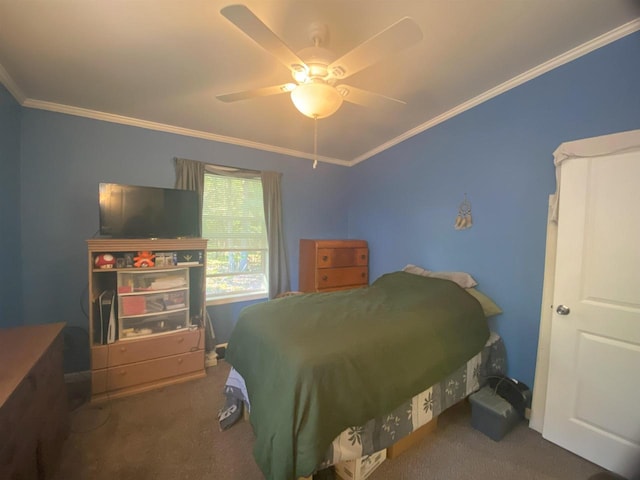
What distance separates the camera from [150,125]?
271cm

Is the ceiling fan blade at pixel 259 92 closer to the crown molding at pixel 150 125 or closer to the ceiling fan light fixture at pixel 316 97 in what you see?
the ceiling fan light fixture at pixel 316 97

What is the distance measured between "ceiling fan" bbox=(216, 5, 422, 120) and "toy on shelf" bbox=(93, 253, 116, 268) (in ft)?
5.71

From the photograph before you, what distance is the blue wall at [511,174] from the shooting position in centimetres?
164

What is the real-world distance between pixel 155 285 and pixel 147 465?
4.49 ft

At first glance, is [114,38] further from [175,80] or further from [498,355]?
[498,355]

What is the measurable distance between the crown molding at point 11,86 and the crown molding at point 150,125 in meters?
0.07

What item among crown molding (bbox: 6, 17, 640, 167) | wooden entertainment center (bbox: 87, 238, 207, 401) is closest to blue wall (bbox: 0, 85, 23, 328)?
crown molding (bbox: 6, 17, 640, 167)

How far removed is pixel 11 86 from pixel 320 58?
2.54 m

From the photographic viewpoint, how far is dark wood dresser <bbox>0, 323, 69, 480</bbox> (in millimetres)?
1012

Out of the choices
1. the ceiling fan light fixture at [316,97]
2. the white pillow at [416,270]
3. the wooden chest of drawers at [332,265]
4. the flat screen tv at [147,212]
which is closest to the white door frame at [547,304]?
the white pillow at [416,270]

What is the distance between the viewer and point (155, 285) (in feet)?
7.89

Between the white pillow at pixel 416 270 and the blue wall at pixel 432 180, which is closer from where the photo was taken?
the blue wall at pixel 432 180

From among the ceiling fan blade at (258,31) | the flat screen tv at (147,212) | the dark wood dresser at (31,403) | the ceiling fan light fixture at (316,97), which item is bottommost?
the dark wood dresser at (31,403)

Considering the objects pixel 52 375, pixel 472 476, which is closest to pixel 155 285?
pixel 52 375
